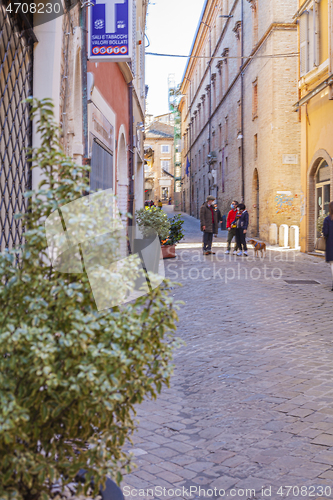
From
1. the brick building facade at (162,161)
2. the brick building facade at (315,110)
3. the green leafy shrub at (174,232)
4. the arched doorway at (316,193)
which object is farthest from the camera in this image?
the brick building facade at (162,161)

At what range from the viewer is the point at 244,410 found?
163 inches

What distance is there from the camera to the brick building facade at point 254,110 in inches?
852

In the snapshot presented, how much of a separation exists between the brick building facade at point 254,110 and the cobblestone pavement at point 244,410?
11.4 m

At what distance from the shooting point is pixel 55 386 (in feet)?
5.78

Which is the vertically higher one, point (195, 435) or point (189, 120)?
point (189, 120)

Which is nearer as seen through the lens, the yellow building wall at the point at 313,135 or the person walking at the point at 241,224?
the yellow building wall at the point at 313,135

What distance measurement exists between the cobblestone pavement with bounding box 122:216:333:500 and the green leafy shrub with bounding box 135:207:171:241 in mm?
5622

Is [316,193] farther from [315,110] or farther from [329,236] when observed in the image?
[329,236]

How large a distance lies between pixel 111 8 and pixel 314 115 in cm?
1064

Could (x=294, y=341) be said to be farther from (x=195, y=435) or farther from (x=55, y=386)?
(x=55, y=386)

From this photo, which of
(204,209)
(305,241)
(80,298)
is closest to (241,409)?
(80,298)

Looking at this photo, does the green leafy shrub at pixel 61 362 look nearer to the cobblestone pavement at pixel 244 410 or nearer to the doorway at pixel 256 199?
the cobblestone pavement at pixel 244 410

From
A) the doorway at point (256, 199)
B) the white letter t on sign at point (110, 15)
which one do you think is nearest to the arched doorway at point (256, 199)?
the doorway at point (256, 199)

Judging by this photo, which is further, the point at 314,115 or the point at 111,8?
the point at 314,115
